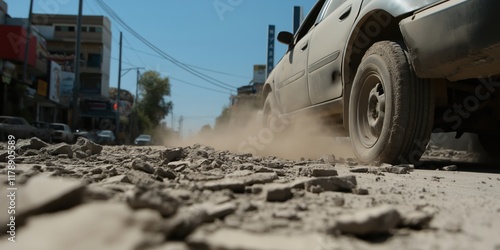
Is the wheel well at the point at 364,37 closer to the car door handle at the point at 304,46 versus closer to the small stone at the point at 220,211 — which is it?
the car door handle at the point at 304,46

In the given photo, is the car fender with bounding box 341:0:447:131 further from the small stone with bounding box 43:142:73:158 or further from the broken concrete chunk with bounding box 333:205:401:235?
the small stone with bounding box 43:142:73:158

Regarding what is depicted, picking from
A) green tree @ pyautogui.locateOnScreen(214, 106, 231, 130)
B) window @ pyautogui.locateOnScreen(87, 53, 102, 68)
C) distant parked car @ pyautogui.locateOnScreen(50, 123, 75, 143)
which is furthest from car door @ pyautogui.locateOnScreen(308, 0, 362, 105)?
window @ pyautogui.locateOnScreen(87, 53, 102, 68)

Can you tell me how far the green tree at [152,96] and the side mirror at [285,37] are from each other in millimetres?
56778

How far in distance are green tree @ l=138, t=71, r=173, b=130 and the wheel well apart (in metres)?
58.7

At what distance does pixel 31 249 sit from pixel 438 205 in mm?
1646

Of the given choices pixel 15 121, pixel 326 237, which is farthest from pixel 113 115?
pixel 326 237

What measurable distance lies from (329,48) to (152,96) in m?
61.2

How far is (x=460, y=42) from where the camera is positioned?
2.55 metres

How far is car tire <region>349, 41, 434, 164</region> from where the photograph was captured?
9.96 ft

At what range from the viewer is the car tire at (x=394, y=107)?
119 inches

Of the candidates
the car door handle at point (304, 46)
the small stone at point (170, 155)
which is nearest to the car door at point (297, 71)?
the car door handle at point (304, 46)

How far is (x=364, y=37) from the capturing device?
3639mm

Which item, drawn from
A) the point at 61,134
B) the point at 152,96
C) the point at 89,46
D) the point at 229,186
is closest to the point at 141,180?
the point at 229,186

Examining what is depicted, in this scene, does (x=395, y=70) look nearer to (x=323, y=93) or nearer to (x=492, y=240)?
(x=323, y=93)
